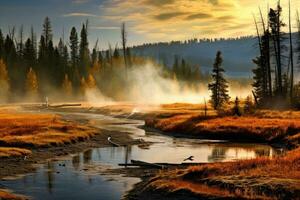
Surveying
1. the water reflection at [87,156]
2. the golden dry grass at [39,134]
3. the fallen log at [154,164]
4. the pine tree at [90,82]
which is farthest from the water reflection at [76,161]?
the pine tree at [90,82]

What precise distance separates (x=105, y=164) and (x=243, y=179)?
45.1 feet

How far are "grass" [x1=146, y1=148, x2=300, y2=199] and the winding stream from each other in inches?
110

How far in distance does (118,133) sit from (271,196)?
36.9 meters

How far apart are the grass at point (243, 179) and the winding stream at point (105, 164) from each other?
279 centimetres

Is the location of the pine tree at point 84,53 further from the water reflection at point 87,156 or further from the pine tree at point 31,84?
the water reflection at point 87,156

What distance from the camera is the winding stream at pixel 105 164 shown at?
25.7 meters

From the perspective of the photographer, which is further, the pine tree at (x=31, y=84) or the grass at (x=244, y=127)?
the pine tree at (x=31, y=84)

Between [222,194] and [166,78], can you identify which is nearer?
[222,194]

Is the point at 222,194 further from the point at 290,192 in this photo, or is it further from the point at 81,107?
the point at 81,107

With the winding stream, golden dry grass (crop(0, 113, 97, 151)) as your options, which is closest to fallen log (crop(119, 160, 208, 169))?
the winding stream

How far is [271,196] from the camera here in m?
21.0

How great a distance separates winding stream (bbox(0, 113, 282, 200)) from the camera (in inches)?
1013

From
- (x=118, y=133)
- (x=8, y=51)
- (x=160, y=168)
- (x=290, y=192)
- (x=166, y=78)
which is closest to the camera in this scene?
(x=290, y=192)

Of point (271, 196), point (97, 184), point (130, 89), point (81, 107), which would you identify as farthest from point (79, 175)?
point (130, 89)
